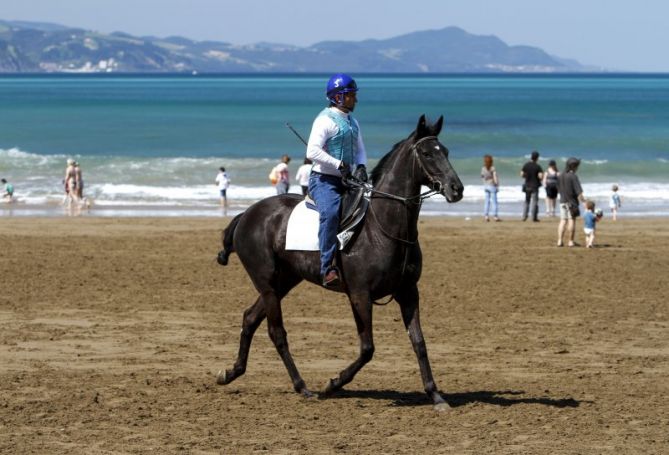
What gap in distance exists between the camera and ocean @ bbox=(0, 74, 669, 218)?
34938 millimetres

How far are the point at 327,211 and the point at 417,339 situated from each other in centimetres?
125

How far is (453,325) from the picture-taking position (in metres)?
13.8

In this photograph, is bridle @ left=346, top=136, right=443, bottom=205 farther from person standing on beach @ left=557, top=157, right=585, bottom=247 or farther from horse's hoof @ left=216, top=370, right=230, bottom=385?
person standing on beach @ left=557, top=157, right=585, bottom=247

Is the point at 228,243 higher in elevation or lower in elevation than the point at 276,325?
higher

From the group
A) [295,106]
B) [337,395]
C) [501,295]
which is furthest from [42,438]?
[295,106]

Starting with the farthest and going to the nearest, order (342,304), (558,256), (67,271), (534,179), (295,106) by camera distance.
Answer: (295,106) → (534,179) → (558,256) → (67,271) → (342,304)

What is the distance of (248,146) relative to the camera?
63281 mm

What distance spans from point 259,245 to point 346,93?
157 cm

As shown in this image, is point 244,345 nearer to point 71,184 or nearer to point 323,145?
point 323,145

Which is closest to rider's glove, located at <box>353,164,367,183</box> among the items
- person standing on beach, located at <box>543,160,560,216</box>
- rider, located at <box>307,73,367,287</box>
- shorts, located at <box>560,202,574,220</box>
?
rider, located at <box>307,73,367,287</box>

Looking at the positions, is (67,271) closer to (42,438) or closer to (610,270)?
(610,270)

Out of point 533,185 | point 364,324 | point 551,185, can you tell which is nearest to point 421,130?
point 364,324

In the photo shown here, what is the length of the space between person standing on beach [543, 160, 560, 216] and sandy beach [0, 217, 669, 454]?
6.26 m

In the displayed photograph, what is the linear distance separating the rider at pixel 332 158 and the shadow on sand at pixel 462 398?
1088 mm
